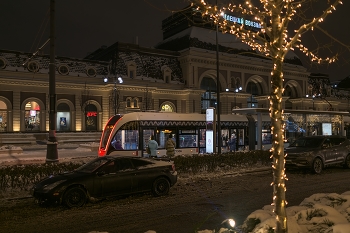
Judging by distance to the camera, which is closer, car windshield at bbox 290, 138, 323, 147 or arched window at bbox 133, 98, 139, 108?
car windshield at bbox 290, 138, 323, 147

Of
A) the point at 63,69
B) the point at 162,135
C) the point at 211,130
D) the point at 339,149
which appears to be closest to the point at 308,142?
the point at 339,149

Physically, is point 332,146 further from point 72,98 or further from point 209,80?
point 209,80

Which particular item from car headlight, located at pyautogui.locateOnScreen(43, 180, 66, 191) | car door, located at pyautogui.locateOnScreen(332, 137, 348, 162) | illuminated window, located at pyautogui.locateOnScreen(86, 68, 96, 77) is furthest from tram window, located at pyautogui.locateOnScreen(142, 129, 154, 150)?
illuminated window, located at pyautogui.locateOnScreen(86, 68, 96, 77)

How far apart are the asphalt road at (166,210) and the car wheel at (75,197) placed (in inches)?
9.1

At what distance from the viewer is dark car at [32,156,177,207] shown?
33.8 ft

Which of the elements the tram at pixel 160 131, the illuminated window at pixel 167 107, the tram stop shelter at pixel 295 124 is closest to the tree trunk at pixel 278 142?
the tram at pixel 160 131

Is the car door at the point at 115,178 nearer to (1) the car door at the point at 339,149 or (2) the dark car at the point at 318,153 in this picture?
(2) the dark car at the point at 318,153

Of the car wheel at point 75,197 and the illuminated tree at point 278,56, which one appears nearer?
the illuminated tree at point 278,56

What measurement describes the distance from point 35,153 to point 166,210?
2418 cm

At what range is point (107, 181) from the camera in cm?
1109

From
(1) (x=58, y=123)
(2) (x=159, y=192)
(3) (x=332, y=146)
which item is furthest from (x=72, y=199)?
(1) (x=58, y=123)

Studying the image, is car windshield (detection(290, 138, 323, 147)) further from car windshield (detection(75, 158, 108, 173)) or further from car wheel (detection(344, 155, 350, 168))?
car windshield (detection(75, 158, 108, 173))

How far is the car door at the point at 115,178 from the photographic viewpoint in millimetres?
10973

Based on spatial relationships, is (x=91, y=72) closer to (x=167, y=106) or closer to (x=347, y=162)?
(x=167, y=106)
